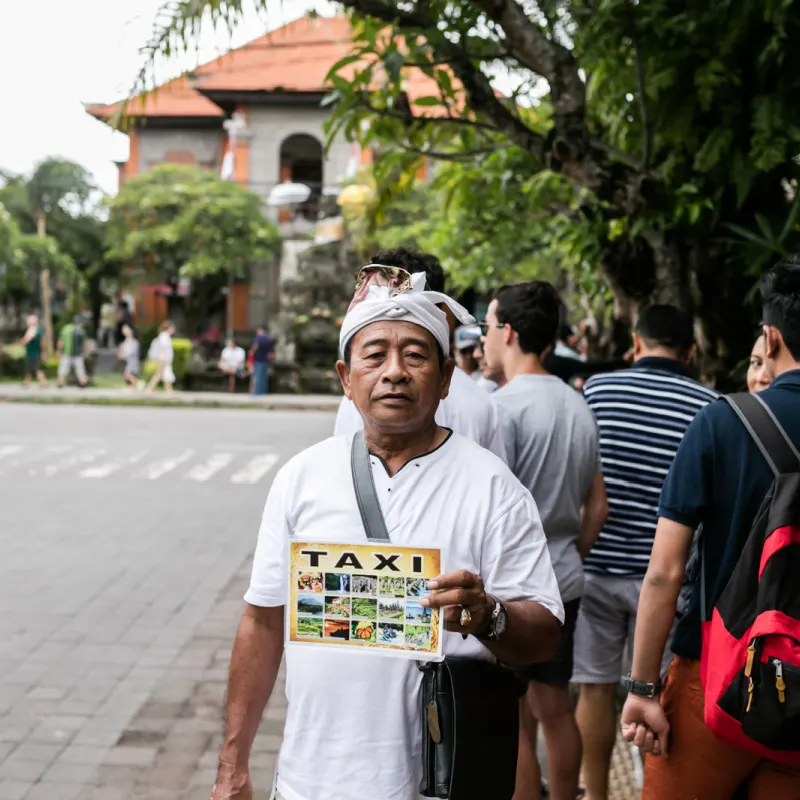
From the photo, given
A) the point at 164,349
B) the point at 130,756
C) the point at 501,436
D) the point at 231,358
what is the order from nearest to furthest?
the point at 501,436
the point at 130,756
the point at 164,349
the point at 231,358

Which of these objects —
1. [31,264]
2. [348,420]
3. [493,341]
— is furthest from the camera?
[31,264]

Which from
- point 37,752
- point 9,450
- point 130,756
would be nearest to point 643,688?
point 130,756

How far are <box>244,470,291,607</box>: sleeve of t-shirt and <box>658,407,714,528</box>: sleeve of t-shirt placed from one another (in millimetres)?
976

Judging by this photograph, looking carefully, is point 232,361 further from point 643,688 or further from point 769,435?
point 769,435

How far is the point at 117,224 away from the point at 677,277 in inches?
1352

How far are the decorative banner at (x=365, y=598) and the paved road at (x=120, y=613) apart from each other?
2.47 meters

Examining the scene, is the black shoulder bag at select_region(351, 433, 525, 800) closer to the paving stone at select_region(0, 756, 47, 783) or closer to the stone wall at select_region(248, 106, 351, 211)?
the paving stone at select_region(0, 756, 47, 783)

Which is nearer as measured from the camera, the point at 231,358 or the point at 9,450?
the point at 9,450

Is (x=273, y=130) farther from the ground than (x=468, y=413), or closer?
farther from the ground

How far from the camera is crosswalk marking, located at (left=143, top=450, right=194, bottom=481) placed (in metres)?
13.7

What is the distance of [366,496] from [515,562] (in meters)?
0.35

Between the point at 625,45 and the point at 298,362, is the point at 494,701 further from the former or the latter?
the point at 298,362

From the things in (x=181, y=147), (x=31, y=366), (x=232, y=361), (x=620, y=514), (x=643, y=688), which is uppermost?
(x=181, y=147)

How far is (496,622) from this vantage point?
2227mm
